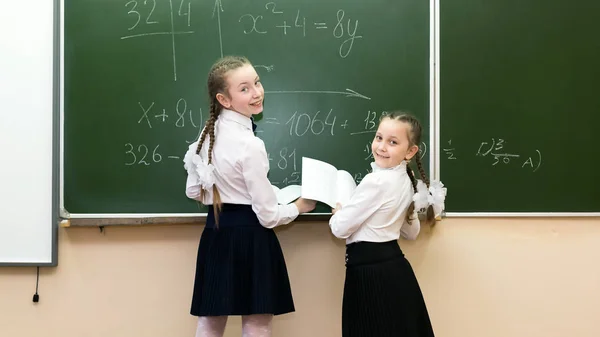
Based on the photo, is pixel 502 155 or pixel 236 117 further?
pixel 502 155

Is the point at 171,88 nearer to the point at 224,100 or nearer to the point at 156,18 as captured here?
the point at 156,18

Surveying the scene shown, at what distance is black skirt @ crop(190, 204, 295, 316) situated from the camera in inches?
68.9

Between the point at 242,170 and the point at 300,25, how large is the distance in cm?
80

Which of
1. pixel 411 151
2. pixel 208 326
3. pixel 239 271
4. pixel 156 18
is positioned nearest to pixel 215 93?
pixel 156 18

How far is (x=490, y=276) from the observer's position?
220cm

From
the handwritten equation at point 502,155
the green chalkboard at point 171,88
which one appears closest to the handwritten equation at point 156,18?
the green chalkboard at point 171,88

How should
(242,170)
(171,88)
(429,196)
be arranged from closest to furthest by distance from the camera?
(242,170) → (429,196) → (171,88)

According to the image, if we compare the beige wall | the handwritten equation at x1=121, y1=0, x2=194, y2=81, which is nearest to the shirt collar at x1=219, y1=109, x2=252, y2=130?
the handwritten equation at x1=121, y1=0, x2=194, y2=81

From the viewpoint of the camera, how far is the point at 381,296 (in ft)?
5.77

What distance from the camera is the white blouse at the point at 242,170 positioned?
1728 mm

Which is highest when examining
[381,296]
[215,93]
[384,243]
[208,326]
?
[215,93]

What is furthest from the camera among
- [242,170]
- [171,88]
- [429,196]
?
[171,88]

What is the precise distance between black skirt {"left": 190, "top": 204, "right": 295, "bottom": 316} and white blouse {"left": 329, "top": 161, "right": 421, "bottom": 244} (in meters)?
0.30

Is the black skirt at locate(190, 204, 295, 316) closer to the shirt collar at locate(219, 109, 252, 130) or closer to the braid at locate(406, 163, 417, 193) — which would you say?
the shirt collar at locate(219, 109, 252, 130)
